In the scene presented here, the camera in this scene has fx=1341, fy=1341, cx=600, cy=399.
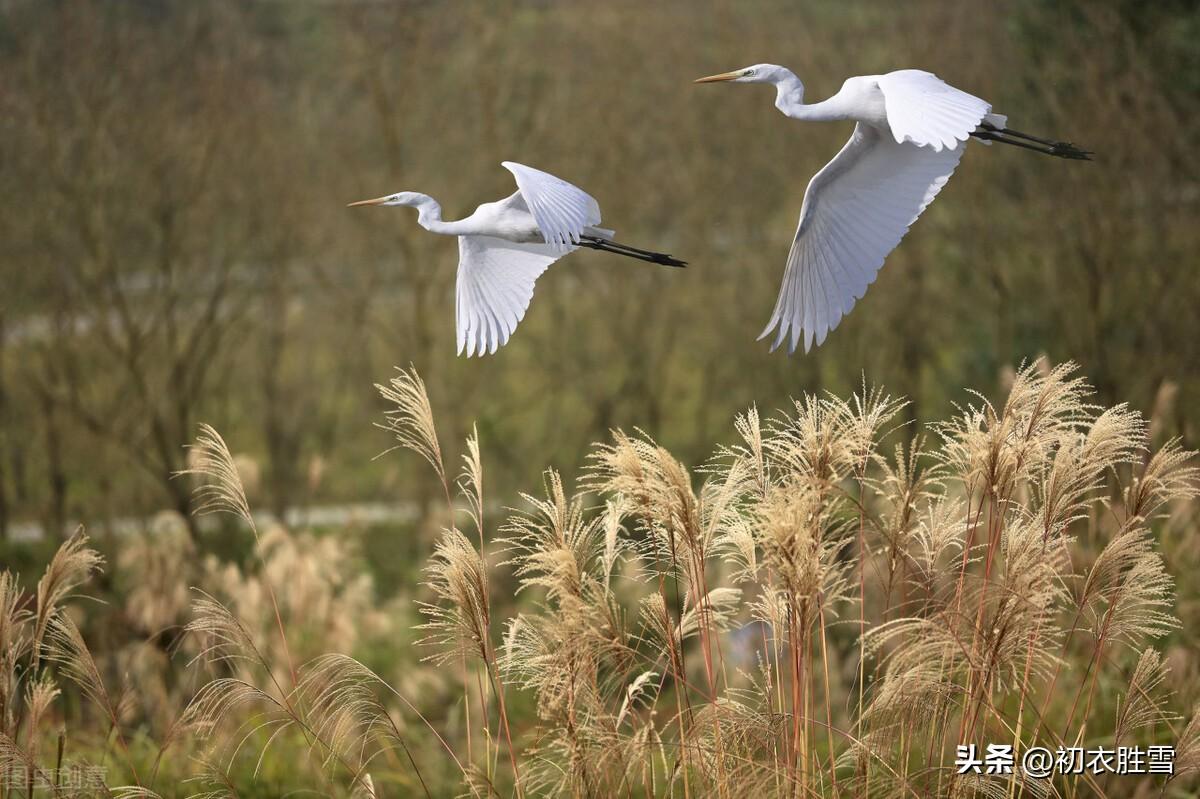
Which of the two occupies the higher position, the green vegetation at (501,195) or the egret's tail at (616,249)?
the green vegetation at (501,195)

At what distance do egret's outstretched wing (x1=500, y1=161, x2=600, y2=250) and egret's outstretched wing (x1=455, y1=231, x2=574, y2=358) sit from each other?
0.16m

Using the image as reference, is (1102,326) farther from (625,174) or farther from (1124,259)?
(625,174)

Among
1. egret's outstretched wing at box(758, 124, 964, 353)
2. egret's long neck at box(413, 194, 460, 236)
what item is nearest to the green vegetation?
egret's outstretched wing at box(758, 124, 964, 353)

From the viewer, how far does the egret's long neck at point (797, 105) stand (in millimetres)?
2414

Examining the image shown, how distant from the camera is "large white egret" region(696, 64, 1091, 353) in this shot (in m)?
2.46

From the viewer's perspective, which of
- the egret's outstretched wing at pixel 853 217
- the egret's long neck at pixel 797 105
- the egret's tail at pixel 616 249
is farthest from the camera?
the egret's outstretched wing at pixel 853 217

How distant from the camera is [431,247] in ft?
32.9

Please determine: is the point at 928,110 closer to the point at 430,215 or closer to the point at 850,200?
the point at 850,200

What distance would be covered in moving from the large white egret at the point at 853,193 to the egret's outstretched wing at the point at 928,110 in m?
0.01

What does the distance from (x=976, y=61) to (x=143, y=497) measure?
645 cm

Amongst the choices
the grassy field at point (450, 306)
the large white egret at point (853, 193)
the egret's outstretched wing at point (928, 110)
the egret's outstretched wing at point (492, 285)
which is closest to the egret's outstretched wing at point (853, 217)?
the large white egret at point (853, 193)

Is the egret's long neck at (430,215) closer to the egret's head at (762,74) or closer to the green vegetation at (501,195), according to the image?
the egret's head at (762,74)

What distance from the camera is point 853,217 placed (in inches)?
107

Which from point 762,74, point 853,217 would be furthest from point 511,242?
point 853,217
